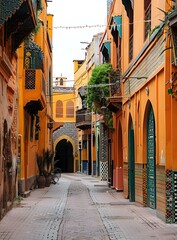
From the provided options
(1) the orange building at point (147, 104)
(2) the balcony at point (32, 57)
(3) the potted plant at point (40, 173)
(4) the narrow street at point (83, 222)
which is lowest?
(4) the narrow street at point (83, 222)

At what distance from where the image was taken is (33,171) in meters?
26.2

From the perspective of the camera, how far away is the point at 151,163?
50.7 ft

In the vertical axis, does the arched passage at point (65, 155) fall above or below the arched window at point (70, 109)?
below

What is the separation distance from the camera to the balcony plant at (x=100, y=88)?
989 inches

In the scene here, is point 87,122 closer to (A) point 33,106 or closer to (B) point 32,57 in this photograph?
(A) point 33,106

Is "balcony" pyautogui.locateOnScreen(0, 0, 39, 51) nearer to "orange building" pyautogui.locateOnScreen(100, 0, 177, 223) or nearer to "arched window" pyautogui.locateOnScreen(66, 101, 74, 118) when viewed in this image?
"orange building" pyautogui.locateOnScreen(100, 0, 177, 223)

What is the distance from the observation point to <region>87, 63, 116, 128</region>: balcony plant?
25.1 metres

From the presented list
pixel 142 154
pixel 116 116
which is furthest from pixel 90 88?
pixel 142 154

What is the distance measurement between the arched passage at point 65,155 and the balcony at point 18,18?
43.2 metres

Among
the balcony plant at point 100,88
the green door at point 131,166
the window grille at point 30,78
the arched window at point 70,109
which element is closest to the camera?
the green door at point 131,166

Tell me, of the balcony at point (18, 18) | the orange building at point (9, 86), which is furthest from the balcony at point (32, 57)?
the balcony at point (18, 18)

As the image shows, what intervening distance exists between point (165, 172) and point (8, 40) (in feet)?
17.9

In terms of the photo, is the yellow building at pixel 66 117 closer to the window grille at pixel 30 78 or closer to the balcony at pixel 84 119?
the balcony at pixel 84 119

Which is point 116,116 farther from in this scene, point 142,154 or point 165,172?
point 165,172
